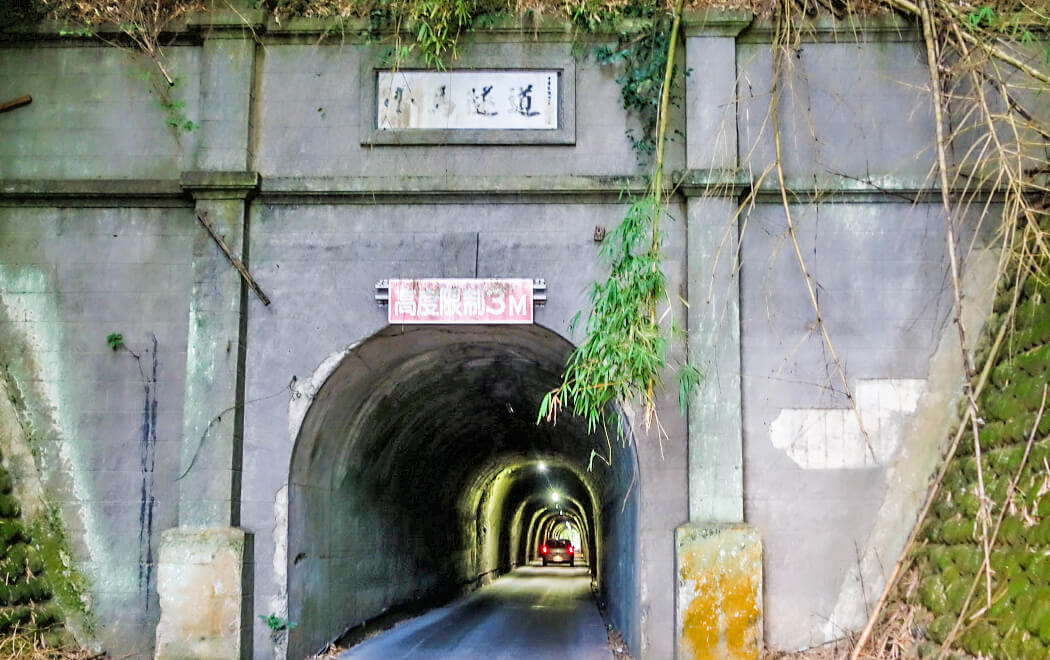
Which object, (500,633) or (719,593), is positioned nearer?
(719,593)

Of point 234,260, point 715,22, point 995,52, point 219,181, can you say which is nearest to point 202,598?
point 234,260

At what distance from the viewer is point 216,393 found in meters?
8.67

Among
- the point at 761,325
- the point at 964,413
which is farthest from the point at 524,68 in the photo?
the point at 964,413

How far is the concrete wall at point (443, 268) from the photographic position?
8.58 metres

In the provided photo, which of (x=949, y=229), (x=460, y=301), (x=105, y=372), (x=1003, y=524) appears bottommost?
(x=1003, y=524)

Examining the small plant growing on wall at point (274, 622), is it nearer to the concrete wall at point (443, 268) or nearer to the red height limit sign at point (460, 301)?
the concrete wall at point (443, 268)

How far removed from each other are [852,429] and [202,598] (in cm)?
573

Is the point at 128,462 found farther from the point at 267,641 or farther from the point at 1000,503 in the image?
the point at 1000,503

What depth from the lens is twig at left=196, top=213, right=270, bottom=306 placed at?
28.8 feet

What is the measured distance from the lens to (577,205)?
29.3 ft

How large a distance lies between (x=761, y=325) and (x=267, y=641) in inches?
201

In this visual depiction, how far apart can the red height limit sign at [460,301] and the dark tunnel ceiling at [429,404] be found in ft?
0.81

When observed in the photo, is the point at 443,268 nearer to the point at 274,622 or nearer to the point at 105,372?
the point at 105,372

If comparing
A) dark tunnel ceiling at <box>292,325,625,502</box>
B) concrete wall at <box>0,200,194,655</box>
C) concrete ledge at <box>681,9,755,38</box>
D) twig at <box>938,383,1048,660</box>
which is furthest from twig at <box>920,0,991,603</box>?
concrete wall at <box>0,200,194,655</box>
